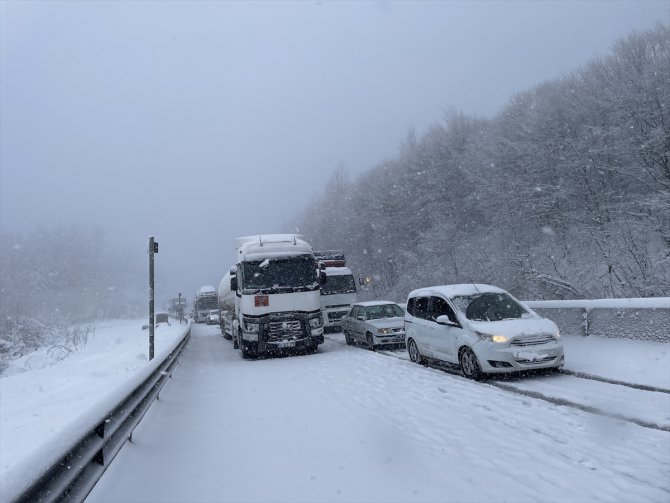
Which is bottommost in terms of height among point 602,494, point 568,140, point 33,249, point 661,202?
point 602,494

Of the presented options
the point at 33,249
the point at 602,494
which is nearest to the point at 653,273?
the point at 602,494

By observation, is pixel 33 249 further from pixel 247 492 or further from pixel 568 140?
pixel 247 492

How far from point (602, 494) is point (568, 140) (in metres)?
30.1

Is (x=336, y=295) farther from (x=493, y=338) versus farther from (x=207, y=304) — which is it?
(x=207, y=304)

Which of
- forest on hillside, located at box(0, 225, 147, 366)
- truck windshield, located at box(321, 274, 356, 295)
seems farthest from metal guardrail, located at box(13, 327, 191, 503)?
forest on hillside, located at box(0, 225, 147, 366)

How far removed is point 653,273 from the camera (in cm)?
1902

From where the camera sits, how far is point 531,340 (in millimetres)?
9875

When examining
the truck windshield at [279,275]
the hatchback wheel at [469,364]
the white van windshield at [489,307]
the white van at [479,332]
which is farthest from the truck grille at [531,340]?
the truck windshield at [279,275]

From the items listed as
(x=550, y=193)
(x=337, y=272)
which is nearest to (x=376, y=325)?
(x=337, y=272)

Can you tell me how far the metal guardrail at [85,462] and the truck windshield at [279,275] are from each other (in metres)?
9.63

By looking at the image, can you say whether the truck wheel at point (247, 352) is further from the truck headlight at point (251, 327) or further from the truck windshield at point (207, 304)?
the truck windshield at point (207, 304)

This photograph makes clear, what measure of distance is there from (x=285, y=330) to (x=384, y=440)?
9718 mm

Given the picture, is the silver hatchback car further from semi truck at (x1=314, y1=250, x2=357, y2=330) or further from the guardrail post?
the guardrail post

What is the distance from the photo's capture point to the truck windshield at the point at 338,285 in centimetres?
2495
